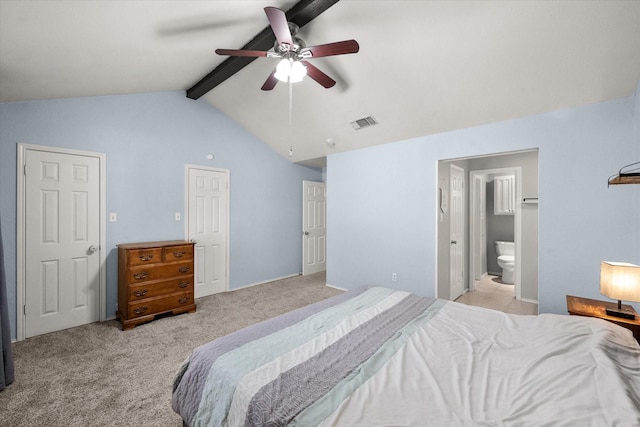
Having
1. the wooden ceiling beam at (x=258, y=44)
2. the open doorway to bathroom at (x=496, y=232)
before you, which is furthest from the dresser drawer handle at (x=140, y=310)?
the open doorway to bathroom at (x=496, y=232)

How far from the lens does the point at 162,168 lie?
12.7 feet

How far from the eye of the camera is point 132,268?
3197mm

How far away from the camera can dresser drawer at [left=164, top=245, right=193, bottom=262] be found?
11.4 ft

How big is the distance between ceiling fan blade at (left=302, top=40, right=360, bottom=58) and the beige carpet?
8.69 feet

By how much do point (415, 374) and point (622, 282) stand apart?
173cm

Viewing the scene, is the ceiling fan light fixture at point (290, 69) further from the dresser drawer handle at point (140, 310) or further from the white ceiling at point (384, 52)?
the dresser drawer handle at point (140, 310)

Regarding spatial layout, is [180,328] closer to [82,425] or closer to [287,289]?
[82,425]

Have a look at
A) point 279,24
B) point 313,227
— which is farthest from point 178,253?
point 313,227

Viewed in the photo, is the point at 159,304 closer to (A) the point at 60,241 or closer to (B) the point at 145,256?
(B) the point at 145,256

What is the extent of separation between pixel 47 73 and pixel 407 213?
404cm

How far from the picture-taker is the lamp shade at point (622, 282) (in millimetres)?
1852

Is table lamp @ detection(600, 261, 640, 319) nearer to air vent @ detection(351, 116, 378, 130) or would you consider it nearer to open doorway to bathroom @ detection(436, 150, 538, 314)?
open doorway to bathroom @ detection(436, 150, 538, 314)

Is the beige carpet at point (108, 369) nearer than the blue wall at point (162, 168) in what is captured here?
Yes

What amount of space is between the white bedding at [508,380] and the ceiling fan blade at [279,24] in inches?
82.1
